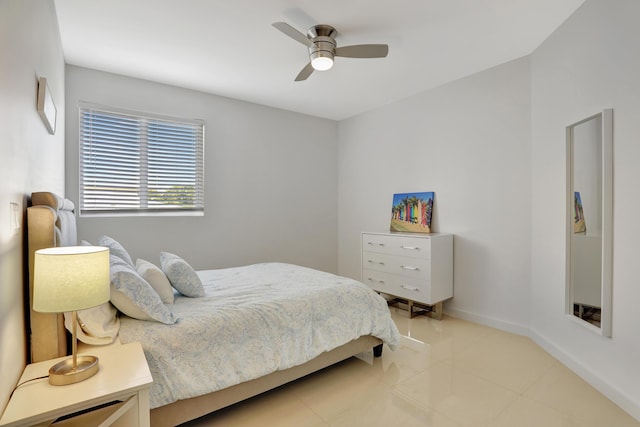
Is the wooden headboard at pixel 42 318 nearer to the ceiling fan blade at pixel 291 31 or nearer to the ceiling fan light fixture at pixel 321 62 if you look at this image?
the ceiling fan blade at pixel 291 31

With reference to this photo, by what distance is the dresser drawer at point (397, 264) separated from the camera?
3.48m

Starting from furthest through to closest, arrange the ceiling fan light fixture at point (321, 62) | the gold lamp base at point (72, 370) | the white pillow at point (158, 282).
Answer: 1. the ceiling fan light fixture at point (321, 62)
2. the white pillow at point (158, 282)
3. the gold lamp base at point (72, 370)

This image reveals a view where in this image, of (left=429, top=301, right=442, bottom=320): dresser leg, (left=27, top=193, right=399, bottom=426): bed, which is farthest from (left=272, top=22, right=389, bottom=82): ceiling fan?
(left=429, top=301, right=442, bottom=320): dresser leg

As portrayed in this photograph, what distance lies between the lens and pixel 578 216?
242 centimetres

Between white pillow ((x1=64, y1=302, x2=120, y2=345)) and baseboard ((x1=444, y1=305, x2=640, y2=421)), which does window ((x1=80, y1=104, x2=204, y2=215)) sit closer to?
white pillow ((x1=64, y1=302, x2=120, y2=345))

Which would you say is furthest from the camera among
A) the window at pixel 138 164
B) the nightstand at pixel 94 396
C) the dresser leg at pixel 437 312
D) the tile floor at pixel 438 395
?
the dresser leg at pixel 437 312

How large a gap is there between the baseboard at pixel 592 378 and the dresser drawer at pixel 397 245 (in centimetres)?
121

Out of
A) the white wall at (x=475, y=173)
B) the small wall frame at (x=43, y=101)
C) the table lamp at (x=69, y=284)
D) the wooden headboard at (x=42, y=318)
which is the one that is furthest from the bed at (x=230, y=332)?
the white wall at (x=475, y=173)

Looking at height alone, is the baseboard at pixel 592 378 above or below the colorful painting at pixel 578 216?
below

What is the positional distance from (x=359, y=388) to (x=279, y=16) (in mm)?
2678

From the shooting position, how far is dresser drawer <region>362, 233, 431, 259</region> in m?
3.46

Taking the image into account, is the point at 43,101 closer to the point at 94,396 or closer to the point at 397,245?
the point at 94,396

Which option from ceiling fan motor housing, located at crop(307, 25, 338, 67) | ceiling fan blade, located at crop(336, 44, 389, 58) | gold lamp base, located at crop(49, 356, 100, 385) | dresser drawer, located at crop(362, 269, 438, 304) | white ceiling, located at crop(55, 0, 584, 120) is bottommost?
dresser drawer, located at crop(362, 269, 438, 304)

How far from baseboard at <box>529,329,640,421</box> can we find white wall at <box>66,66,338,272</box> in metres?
2.90
